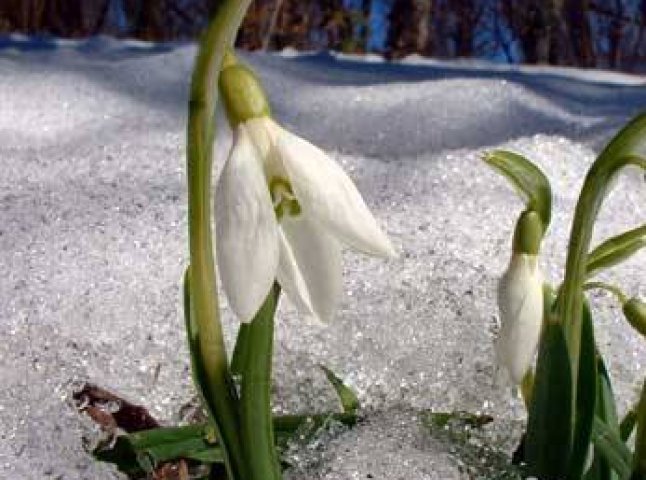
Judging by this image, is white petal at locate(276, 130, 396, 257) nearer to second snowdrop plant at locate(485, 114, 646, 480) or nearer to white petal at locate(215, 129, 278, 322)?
white petal at locate(215, 129, 278, 322)

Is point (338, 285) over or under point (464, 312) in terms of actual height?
over

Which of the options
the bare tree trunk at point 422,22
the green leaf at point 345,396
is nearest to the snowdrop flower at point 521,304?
the green leaf at point 345,396

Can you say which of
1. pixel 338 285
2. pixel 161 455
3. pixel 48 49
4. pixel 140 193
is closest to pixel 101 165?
pixel 140 193

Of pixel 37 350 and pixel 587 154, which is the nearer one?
pixel 37 350

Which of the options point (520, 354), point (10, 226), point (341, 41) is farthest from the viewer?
point (341, 41)

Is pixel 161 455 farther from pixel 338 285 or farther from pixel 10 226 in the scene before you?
pixel 10 226

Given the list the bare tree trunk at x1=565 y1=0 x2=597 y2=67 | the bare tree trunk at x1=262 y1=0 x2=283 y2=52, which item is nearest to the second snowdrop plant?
the bare tree trunk at x1=262 y1=0 x2=283 y2=52
